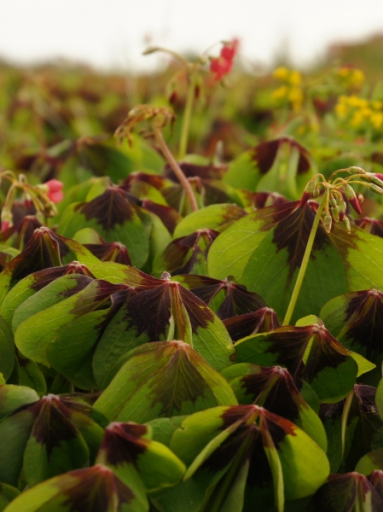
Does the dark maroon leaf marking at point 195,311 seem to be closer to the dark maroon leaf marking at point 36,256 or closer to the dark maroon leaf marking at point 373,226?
the dark maroon leaf marking at point 36,256

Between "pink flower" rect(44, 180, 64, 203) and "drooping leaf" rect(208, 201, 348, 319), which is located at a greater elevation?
"pink flower" rect(44, 180, 64, 203)

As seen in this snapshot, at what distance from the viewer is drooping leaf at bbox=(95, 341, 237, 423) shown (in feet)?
3.32

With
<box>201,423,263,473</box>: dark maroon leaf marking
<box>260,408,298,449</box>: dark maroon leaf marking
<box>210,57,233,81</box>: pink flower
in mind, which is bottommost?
<box>201,423,263,473</box>: dark maroon leaf marking

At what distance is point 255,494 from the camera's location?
103 cm

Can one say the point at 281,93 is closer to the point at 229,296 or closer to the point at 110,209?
the point at 110,209

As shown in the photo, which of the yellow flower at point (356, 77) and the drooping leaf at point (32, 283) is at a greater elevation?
the yellow flower at point (356, 77)

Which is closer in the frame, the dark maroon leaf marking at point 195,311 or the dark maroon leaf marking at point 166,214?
the dark maroon leaf marking at point 195,311

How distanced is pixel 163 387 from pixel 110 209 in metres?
0.71

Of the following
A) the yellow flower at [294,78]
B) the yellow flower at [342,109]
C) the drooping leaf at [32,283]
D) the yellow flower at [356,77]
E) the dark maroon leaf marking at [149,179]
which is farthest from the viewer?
the yellow flower at [294,78]

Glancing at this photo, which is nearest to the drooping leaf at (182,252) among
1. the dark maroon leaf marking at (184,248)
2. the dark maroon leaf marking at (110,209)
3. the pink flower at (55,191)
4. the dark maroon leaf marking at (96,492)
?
the dark maroon leaf marking at (184,248)

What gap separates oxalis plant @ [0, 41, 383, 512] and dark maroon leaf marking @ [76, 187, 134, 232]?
87mm

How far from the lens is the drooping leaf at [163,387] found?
1011mm

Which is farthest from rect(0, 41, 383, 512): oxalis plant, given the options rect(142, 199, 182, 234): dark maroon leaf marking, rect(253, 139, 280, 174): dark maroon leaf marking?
rect(253, 139, 280, 174): dark maroon leaf marking

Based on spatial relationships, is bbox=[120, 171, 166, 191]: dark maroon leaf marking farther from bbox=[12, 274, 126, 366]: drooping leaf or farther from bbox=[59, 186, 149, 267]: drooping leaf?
bbox=[12, 274, 126, 366]: drooping leaf
